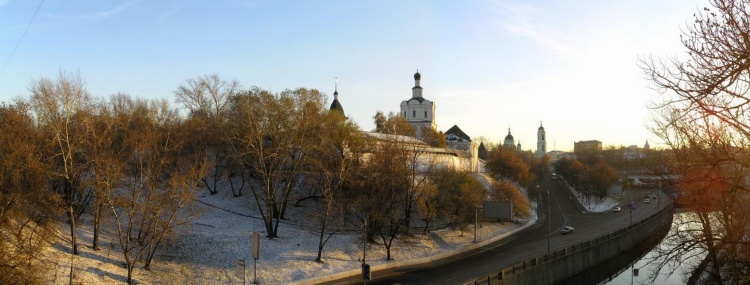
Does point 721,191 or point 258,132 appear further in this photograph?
point 258,132

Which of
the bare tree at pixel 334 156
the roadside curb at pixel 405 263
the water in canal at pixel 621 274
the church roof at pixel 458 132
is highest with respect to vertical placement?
the church roof at pixel 458 132

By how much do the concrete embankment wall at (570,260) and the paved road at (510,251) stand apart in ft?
9.72

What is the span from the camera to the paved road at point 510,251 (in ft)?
110

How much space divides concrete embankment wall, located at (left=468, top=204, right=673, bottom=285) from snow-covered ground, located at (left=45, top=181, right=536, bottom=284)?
29.1ft

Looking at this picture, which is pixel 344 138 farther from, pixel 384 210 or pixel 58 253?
pixel 58 253

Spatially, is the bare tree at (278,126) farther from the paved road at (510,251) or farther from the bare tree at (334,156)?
the paved road at (510,251)

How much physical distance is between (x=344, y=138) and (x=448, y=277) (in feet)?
59.9

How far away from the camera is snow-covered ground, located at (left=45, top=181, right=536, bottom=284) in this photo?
2806cm

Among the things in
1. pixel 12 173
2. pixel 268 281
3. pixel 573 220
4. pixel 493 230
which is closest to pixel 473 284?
pixel 268 281

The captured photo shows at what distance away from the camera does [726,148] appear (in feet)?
40.8

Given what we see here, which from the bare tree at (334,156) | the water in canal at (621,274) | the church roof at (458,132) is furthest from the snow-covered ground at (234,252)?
the church roof at (458,132)

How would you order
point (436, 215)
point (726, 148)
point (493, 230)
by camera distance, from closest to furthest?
point (726, 148) < point (436, 215) < point (493, 230)

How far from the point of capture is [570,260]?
3869 centimetres

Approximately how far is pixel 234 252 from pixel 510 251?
75.5 ft
